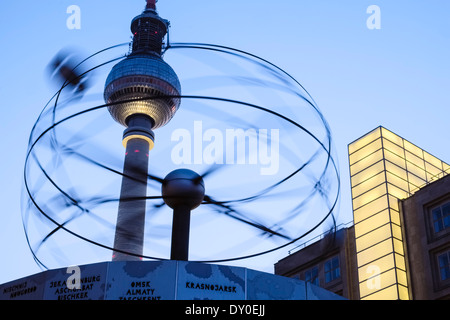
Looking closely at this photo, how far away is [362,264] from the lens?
49656 mm

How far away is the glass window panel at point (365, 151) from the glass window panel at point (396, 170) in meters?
1.97

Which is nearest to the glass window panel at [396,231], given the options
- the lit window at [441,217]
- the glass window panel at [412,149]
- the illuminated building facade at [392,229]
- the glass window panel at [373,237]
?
the illuminated building facade at [392,229]

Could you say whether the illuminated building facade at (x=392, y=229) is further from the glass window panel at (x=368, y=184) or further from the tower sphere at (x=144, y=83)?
the tower sphere at (x=144, y=83)

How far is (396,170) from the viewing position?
183ft

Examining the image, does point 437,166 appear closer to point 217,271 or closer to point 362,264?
point 362,264

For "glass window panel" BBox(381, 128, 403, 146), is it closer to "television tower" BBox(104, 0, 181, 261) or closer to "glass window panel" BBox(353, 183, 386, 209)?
"glass window panel" BBox(353, 183, 386, 209)

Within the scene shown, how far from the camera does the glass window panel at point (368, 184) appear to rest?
5472 cm

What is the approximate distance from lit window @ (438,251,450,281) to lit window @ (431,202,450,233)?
1924 mm

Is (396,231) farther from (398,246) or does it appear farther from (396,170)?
(396,170)

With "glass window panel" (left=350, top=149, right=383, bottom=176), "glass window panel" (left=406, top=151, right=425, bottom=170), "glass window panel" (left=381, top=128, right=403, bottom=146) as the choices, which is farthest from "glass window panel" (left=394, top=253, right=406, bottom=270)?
"glass window panel" (left=381, top=128, right=403, bottom=146)

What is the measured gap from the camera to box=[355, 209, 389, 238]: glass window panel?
169 ft

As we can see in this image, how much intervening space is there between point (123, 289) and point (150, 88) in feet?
298
